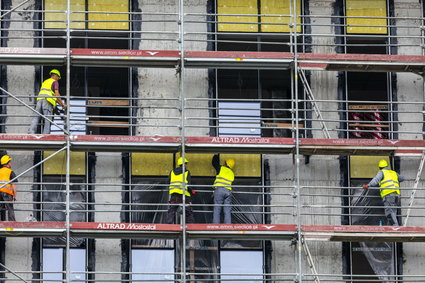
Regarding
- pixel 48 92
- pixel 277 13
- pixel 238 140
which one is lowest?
pixel 238 140

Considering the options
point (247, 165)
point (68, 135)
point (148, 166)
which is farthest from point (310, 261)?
point (68, 135)

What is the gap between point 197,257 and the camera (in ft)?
94.6

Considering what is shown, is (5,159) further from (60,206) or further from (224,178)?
(224,178)

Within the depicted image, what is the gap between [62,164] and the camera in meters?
29.0

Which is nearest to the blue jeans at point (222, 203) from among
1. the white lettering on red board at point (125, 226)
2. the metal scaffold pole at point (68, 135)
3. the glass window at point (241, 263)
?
the glass window at point (241, 263)

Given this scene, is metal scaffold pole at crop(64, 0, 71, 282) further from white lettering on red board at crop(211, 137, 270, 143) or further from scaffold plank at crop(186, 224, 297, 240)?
white lettering on red board at crop(211, 137, 270, 143)

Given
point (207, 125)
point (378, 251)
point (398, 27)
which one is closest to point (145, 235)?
point (207, 125)

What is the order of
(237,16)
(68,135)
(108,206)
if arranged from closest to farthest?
1. (68,135)
2. (108,206)
3. (237,16)

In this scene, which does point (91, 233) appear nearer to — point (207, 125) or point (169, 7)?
point (207, 125)

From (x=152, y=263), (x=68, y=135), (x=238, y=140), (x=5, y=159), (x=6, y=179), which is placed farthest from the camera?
(x=152, y=263)

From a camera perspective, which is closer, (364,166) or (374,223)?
(374,223)

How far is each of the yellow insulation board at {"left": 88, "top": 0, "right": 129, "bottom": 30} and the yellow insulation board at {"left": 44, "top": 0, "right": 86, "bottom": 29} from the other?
0.20 m

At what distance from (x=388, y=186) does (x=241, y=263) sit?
394 cm

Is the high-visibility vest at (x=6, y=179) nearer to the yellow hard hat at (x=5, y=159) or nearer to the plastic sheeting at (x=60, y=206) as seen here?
the yellow hard hat at (x=5, y=159)
